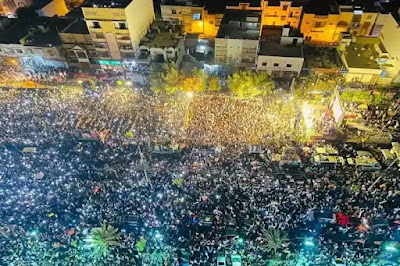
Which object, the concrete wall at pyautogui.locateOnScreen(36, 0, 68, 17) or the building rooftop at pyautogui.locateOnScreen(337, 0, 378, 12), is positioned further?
the concrete wall at pyautogui.locateOnScreen(36, 0, 68, 17)

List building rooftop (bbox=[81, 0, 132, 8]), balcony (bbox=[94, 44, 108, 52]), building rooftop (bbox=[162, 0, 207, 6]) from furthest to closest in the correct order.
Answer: building rooftop (bbox=[162, 0, 207, 6]) → balcony (bbox=[94, 44, 108, 52]) → building rooftop (bbox=[81, 0, 132, 8])

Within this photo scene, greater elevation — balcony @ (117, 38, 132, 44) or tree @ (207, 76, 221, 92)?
balcony @ (117, 38, 132, 44)

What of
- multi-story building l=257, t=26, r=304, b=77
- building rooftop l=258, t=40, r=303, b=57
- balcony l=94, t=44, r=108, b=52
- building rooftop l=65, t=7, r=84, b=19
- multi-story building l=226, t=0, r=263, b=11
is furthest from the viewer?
building rooftop l=65, t=7, r=84, b=19

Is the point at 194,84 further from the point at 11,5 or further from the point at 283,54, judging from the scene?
the point at 11,5

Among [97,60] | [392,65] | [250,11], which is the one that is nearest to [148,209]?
[97,60]

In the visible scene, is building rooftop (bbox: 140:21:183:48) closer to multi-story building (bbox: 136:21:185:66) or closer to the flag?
multi-story building (bbox: 136:21:185:66)

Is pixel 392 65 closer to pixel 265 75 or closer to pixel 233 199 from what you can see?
pixel 265 75

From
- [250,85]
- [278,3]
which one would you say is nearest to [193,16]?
[278,3]

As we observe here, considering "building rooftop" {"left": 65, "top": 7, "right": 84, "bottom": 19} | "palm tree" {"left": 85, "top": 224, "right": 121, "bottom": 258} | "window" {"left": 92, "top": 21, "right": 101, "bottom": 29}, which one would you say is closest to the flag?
"palm tree" {"left": 85, "top": 224, "right": 121, "bottom": 258}
